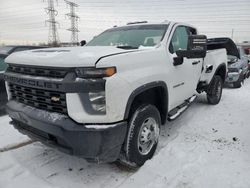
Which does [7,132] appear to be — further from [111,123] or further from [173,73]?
[173,73]

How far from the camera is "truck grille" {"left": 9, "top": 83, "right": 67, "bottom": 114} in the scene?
8.66 feet

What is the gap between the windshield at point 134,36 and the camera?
3883 mm

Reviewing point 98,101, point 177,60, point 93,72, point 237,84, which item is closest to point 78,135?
point 98,101

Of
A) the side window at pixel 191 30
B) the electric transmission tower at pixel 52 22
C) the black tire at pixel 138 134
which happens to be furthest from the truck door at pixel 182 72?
the electric transmission tower at pixel 52 22

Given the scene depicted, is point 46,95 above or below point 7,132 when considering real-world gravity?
above

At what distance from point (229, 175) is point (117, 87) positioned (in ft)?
6.06

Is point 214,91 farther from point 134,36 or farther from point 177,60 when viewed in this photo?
point 134,36

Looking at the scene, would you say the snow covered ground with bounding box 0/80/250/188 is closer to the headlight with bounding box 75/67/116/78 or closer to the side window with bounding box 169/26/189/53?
the headlight with bounding box 75/67/116/78

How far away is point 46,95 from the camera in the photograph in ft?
9.03

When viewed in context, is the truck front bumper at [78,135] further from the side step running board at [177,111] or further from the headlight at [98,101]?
the side step running board at [177,111]

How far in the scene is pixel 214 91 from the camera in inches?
254

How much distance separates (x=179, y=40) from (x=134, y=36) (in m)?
0.87

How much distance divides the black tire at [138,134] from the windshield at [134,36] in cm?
112

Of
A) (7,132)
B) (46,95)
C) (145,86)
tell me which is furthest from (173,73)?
(7,132)
